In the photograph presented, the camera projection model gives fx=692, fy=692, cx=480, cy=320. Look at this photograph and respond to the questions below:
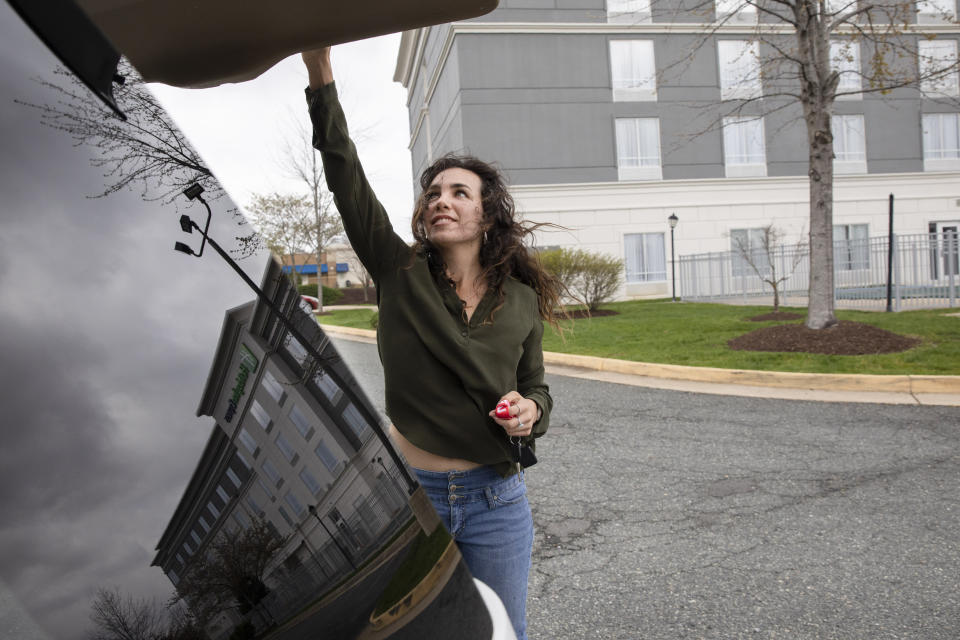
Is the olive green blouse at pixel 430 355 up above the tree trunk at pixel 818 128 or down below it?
below

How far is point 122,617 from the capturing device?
53 cm

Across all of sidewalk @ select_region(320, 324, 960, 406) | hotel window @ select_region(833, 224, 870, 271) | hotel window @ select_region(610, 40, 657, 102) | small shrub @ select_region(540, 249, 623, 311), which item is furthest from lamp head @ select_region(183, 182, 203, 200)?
hotel window @ select_region(610, 40, 657, 102)

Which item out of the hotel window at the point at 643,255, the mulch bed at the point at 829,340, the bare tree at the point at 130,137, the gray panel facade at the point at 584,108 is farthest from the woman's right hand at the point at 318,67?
the hotel window at the point at 643,255

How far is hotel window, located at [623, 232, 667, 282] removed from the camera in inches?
949

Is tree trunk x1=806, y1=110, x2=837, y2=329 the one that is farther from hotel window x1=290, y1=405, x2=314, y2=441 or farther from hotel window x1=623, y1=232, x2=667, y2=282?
hotel window x1=623, y1=232, x2=667, y2=282

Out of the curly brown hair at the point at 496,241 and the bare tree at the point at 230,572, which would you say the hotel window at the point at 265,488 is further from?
the curly brown hair at the point at 496,241

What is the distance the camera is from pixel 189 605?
0.56 m

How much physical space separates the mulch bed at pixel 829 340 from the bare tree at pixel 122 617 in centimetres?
913

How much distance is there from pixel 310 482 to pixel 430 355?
825 mm

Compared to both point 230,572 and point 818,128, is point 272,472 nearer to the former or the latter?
point 230,572

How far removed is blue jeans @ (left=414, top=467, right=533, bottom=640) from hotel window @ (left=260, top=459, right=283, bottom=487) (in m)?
0.95

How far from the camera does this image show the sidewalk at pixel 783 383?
6.55 m

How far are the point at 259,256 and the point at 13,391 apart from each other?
0.26 meters

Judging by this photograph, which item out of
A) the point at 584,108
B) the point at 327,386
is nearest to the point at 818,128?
the point at 327,386
